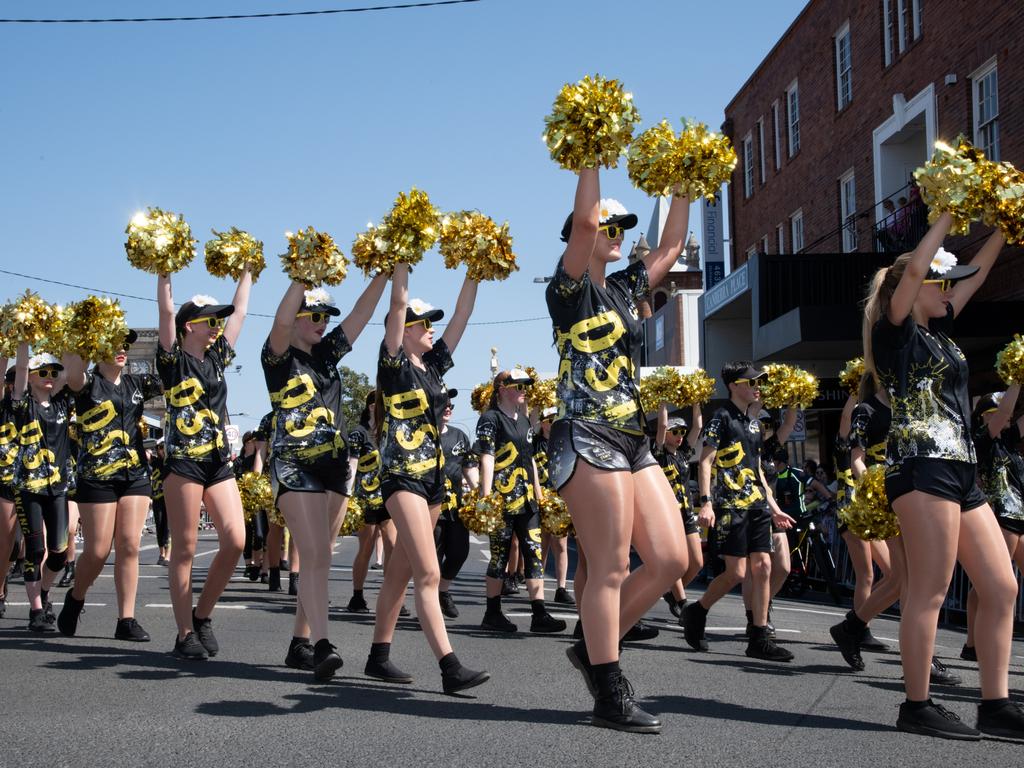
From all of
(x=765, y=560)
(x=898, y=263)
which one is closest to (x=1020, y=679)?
(x=765, y=560)

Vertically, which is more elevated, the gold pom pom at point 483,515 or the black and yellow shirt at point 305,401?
the black and yellow shirt at point 305,401

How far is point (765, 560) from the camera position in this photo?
844 cm

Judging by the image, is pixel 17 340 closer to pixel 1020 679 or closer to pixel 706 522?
pixel 706 522

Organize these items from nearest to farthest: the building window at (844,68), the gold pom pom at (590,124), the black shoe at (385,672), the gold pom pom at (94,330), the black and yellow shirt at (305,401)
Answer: the gold pom pom at (590,124)
the black shoe at (385,672)
the black and yellow shirt at (305,401)
the gold pom pom at (94,330)
the building window at (844,68)

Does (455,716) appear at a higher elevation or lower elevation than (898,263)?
lower

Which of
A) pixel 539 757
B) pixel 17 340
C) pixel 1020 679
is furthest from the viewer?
pixel 17 340

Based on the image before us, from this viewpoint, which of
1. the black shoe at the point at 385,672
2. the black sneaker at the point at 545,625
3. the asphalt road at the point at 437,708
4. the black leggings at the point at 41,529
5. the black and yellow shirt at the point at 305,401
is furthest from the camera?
the black sneaker at the point at 545,625

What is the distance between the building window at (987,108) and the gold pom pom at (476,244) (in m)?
14.2

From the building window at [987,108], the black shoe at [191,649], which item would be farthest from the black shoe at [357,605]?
the building window at [987,108]

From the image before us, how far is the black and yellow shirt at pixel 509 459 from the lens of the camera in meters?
10.1

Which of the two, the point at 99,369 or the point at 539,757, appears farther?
the point at 99,369

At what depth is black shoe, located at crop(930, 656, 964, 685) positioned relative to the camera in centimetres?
714

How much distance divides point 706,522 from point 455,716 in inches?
122

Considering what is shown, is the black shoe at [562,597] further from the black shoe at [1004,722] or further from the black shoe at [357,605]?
the black shoe at [1004,722]
